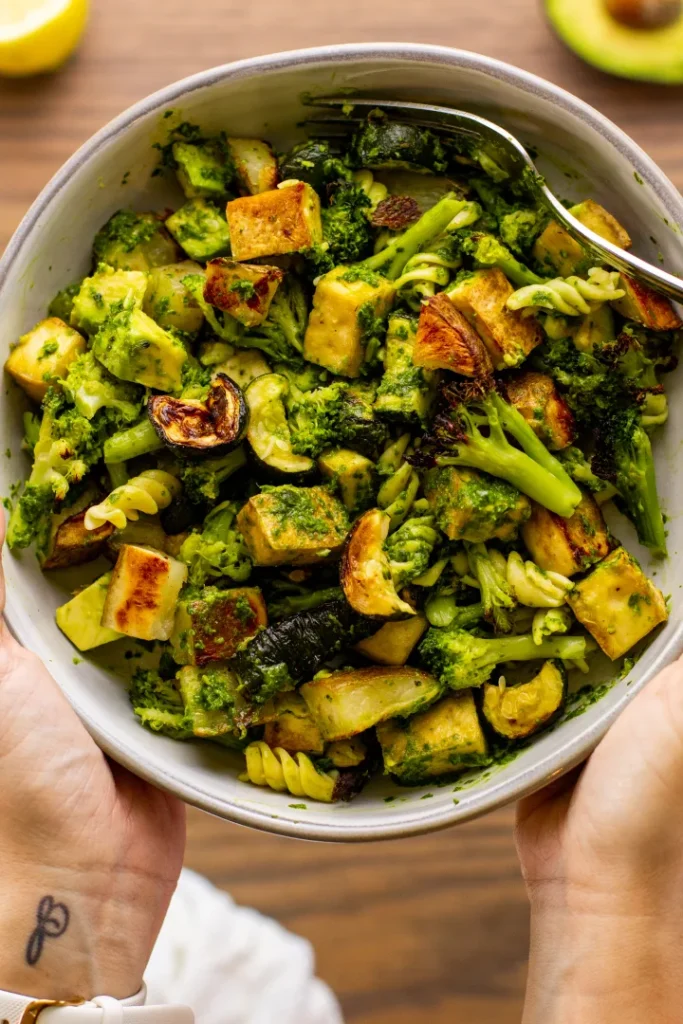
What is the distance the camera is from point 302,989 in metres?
3.27

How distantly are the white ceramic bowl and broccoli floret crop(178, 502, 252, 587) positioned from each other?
43 centimetres

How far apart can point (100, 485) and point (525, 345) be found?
4.16ft

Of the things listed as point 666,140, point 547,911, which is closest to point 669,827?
point 547,911

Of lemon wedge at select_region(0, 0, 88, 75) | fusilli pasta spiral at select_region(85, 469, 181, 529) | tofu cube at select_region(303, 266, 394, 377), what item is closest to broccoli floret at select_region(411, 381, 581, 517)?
tofu cube at select_region(303, 266, 394, 377)

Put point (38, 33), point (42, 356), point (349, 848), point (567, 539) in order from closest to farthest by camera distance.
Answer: point (567, 539) → point (42, 356) → point (38, 33) → point (349, 848)

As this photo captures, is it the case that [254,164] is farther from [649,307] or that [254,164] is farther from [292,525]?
[649,307]

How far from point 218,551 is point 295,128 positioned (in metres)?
1.28

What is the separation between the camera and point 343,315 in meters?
2.52

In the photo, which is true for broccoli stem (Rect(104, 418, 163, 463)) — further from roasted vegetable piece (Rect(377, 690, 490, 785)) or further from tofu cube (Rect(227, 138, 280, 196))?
roasted vegetable piece (Rect(377, 690, 490, 785))

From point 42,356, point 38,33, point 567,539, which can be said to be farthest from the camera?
point 38,33

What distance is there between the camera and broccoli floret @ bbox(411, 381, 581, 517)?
7.99ft

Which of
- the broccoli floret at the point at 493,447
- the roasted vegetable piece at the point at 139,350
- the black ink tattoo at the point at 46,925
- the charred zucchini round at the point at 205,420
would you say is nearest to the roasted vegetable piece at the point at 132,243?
the roasted vegetable piece at the point at 139,350

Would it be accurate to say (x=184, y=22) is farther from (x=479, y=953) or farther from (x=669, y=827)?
(x=479, y=953)

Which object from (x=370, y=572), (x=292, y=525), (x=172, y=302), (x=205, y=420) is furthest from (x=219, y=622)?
(x=172, y=302)
